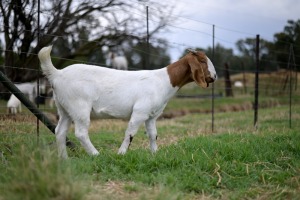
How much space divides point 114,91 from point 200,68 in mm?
1543

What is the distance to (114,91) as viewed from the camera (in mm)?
6016

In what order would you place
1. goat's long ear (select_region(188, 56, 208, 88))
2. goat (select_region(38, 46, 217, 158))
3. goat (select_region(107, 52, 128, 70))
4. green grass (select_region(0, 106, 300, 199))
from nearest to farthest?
1. green grass (select_region(0, 106, 300, 199))
2. goat (select_region(38, 46, 217, 158))
3. goat's long ear (select_region(188, 56, 208, 88))
4. goat (select_region(107, 52, 128, 70))

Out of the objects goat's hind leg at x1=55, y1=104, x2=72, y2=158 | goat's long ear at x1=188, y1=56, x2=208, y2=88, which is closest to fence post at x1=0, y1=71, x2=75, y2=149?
goat's hind leg at x1=55, y1=104, x2=72, y2=158

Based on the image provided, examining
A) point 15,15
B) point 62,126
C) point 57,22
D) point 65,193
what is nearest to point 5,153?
point 62,126

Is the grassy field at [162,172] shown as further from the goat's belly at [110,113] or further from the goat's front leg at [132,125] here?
the goat's belly at [110,113]

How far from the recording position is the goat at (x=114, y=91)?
5785mm

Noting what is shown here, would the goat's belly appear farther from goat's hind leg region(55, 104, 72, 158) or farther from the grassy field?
the grassy field

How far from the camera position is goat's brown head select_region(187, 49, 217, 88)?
642 centimetres

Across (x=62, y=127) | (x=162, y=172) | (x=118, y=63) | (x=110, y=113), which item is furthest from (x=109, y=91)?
(x=118, y=63)

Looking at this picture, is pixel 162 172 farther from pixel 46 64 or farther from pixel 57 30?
pixel 57 30

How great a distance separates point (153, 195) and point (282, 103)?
1894 cm

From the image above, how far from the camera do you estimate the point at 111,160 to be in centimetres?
510

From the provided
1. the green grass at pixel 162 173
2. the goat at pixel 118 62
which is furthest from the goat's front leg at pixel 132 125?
the goat at pixel 118 62

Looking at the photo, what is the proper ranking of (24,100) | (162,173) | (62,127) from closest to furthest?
(162,173), (62,127), (24,100)
